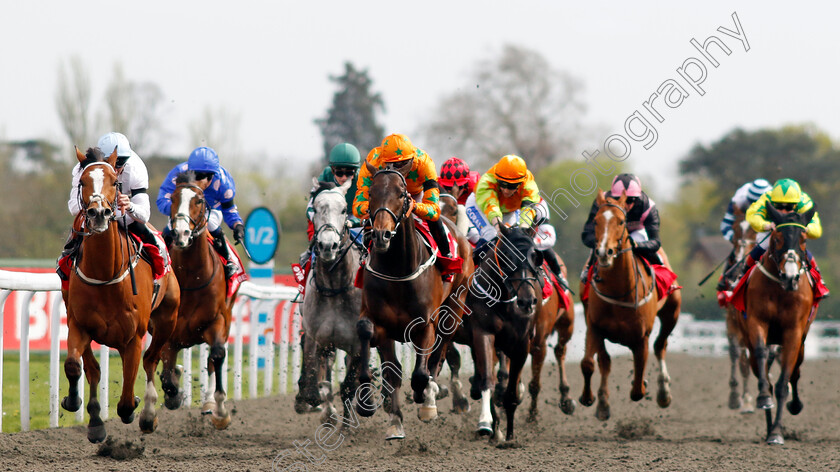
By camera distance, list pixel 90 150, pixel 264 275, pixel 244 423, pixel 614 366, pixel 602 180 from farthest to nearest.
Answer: pixel 602 180
pixel 614 366
pixel 264 275
pixel 244 423
pixel 90 150

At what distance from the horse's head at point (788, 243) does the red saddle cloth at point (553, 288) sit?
1.79m

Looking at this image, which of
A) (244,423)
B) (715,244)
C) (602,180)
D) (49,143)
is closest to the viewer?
(244,423)

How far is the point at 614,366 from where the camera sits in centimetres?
1767

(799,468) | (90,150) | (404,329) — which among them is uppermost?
(90,150)

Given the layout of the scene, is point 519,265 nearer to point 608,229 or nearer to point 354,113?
point 608,229

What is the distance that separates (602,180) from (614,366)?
1918cm

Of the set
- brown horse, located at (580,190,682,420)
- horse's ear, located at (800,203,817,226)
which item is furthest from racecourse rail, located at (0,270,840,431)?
horse's ear, located at (800,203,817,226)

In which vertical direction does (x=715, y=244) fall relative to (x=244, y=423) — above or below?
above

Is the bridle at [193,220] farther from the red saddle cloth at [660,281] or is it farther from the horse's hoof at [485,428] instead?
the red saddle cloth at [660,281]

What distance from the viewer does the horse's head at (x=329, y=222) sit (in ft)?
21.2

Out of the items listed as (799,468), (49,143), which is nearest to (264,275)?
(799,468)

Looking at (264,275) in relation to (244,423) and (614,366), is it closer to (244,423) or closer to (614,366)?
(244,423)

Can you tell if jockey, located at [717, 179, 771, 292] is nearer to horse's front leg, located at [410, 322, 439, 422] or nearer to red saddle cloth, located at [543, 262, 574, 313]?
red saddle cloth, located at [543, 262, 574, 313]

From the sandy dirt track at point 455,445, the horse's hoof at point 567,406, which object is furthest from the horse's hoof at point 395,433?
the horse's hoof at point 567,406
